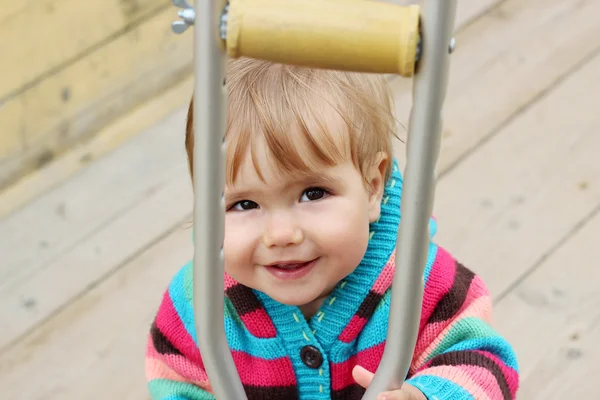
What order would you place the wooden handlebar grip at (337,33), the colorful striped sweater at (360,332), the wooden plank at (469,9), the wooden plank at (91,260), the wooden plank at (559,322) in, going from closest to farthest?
1. the wooden handlebar grip at (337,33)
2. the colorful striped sweater at (360,332)
3. the wooden plank at (559,322)
4. the wooden plank at (91,260)
5. the wooden plank at (469,9)

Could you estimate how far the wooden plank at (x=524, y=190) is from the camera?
5.21 ft

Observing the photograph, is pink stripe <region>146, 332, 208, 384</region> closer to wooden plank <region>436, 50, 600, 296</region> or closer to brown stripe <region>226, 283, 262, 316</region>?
brown stripe <region>226, 283, 262, 316</region>

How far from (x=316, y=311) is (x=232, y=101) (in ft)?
0.88

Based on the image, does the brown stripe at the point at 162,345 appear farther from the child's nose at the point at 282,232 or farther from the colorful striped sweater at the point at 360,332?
the child's nose at the point at 282,232

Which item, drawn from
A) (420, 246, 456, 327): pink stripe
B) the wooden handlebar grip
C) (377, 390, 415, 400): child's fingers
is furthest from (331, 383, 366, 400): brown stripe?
the wooden handlebar grip

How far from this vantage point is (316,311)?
1100 mm

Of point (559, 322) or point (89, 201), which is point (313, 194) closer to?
point (559, 322)

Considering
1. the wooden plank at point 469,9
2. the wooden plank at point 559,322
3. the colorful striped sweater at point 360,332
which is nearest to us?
the colorful striped sweater at point 360,332

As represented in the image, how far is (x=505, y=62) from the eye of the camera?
6.24 ft

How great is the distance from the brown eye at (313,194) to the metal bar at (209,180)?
168 mm

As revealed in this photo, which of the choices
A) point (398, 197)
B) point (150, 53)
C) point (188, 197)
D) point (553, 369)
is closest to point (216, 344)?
point (398, 197)

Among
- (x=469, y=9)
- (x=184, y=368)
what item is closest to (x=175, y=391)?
(x=184, y=368)

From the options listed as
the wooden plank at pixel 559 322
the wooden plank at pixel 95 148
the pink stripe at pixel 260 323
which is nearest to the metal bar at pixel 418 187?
the pink stripe at pixel 260 323

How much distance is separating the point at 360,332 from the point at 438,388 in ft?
0.39
